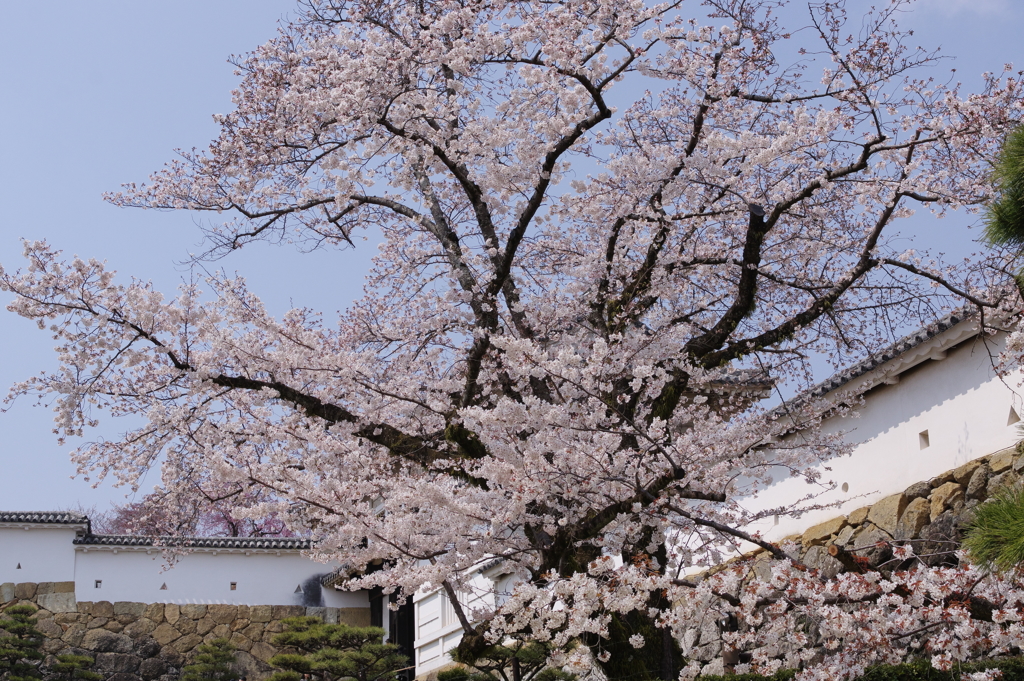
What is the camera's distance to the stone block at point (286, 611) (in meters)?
15.1

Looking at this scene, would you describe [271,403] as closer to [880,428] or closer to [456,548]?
[456,548]

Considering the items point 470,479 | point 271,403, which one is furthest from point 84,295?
point 470,479

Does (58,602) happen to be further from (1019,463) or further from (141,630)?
(1019,463)

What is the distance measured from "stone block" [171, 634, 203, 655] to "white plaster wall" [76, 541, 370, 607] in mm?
622

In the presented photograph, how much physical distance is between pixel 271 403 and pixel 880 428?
514 centimetres

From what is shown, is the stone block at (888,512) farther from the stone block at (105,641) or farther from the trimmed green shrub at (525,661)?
the stone block at (105,641)

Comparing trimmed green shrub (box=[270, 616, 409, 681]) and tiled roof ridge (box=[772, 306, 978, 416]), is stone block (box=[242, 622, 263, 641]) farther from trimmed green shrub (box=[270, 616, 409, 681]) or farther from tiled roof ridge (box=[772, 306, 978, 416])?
tiled roof ridge (box=[772, 306, 978, 416])

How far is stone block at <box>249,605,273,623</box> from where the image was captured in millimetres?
15000

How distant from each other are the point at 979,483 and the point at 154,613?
12.8 m

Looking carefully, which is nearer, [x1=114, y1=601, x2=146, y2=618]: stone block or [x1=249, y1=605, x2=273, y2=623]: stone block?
[x1=114, y1=601, x2=146, y2=618]: stone block

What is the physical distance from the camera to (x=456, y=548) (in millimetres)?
5691

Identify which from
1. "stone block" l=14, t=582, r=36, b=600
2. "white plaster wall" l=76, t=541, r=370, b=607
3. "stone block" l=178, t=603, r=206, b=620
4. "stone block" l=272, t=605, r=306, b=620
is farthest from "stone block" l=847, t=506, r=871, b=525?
"stone block" l=14, t=582, r=36, b=600

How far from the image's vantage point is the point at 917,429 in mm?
7180

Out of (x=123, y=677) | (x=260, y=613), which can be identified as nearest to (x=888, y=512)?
(x=260, y=613)
